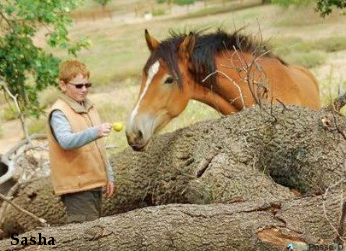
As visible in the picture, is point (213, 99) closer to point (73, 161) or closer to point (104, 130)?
point (73, 161)

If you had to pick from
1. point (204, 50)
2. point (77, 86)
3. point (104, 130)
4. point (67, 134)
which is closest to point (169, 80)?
point (204, 50)

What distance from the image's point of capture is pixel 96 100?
23.5m

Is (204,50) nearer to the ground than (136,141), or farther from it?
farther from it

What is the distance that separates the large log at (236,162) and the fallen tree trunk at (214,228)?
93 cm

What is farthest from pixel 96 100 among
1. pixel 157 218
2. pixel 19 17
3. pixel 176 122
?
pixel 157 218

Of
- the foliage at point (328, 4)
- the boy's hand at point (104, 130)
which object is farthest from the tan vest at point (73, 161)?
the foliage at point (328, 4)

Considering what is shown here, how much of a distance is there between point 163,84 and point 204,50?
0.66 m

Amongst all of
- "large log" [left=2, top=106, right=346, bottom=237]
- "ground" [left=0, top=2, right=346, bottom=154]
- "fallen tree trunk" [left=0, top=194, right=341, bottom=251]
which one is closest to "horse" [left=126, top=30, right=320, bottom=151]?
"large log" [left=2, top=106, right=346, bottom=237]

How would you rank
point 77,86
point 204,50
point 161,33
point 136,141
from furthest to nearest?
point 161,33
point 204,50
point 136,141
point 77,86

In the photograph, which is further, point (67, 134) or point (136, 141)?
point (136, 141)

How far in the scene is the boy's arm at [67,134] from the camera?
595cm

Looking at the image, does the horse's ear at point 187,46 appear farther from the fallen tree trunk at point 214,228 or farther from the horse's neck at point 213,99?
the fallen tree trunk at point 214,228

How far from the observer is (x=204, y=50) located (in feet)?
28.3

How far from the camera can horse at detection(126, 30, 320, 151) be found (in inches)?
322
